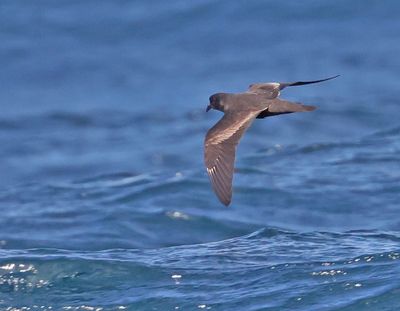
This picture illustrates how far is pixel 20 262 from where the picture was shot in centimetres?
862

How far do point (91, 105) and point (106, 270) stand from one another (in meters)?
6.92

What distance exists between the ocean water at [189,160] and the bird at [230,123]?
2.77 ft

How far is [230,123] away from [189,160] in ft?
15.9

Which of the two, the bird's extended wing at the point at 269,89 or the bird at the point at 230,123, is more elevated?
the bird's extended wing at the point at 269,89

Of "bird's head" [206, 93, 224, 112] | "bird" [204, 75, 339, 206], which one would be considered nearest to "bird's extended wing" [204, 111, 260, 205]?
"bird" [204, 75, 339, 206]

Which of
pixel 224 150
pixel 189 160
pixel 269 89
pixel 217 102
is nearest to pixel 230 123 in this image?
pixel 224 150

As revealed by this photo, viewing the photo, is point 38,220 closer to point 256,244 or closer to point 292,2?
Result: point 256,244

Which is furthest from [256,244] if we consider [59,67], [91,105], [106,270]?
[59,67]

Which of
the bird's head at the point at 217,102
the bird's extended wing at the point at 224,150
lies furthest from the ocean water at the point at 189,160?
the bird's head at the point at 217,102

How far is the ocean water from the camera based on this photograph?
804 centimetres

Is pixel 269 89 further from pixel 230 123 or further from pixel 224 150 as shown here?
pixel 224 150

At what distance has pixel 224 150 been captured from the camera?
7504mm

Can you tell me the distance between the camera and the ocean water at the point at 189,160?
316 inches

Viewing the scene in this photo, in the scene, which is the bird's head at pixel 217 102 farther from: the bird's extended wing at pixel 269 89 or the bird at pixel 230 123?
the bird's extended wing at pixel 269 89
